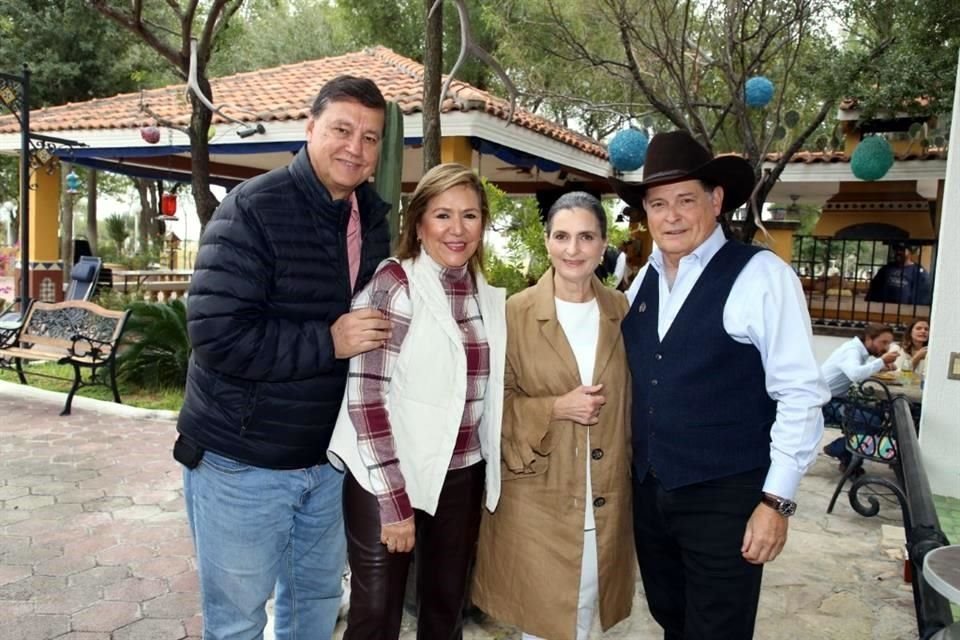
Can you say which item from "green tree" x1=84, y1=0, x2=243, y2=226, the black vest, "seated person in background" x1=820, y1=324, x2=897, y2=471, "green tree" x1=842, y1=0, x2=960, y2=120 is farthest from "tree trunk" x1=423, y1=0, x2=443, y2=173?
"green tree" x1=842, y1=0, x2=960, y2=120

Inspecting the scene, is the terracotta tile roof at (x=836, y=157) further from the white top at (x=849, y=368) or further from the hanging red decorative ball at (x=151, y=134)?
the hanging red decorative ball at (x=151, y=134)

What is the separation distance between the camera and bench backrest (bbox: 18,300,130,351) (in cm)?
767

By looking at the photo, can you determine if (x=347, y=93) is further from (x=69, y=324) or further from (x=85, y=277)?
(x=85, y=277)

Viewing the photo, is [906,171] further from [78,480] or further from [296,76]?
[78,480]

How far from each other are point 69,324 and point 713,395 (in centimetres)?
771

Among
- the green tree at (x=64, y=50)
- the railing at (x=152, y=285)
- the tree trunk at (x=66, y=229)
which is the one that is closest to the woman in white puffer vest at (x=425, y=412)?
the railing at (x=152, y=285)

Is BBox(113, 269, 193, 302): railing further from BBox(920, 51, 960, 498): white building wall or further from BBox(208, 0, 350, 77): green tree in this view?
BBox(920, 51, 960, 498): white building wall

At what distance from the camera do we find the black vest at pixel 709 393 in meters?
2.16

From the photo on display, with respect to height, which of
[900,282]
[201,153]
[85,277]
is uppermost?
[201,153]

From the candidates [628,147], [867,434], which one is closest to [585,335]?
[867,434]

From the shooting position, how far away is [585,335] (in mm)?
2518

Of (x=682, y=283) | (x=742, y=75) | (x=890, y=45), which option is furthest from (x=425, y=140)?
(x=890, y=45)

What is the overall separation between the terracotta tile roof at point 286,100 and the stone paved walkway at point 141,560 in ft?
18.6

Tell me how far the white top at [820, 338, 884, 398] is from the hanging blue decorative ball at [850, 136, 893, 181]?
4.54 meters
